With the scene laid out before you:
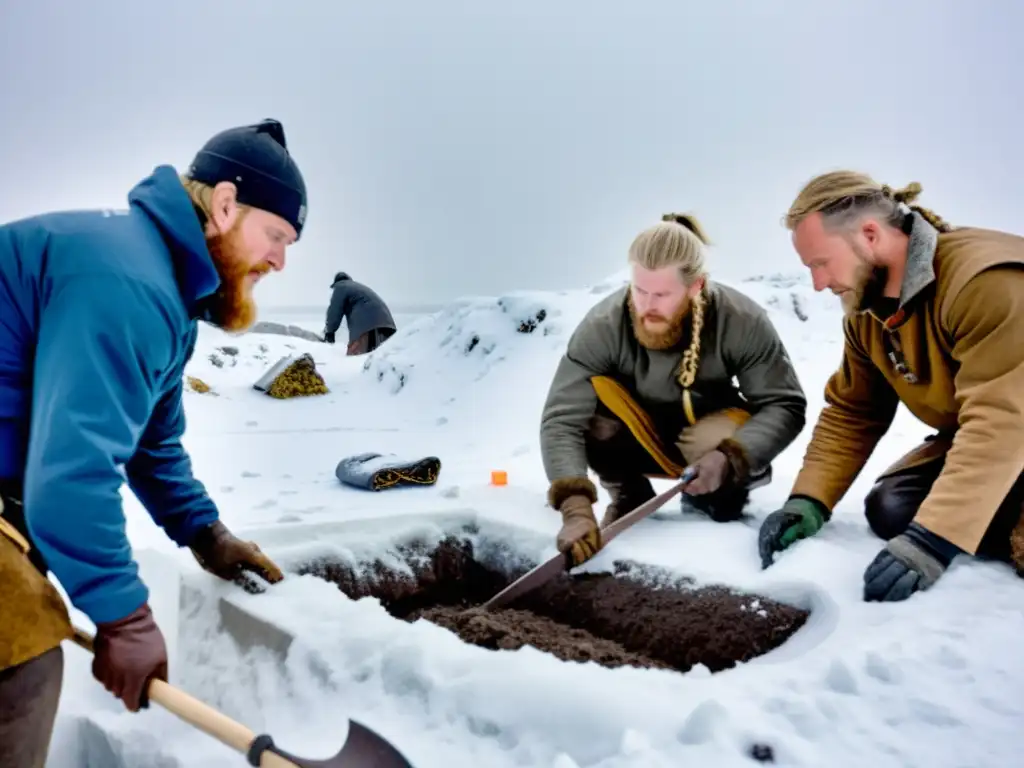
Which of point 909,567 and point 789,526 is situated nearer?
point 909,567

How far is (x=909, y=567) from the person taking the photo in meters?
1.82

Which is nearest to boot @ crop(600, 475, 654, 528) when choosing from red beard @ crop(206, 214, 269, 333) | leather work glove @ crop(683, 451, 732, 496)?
leather work glove @ crop(683, 451, 732, 496)

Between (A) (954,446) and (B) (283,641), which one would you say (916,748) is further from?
(B) (283,641)

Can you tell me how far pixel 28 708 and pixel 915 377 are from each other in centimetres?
220

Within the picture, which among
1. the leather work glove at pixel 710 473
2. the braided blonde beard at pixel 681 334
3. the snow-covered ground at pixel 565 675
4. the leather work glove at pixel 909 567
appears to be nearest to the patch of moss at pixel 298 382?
the snow-covered ground at pixel 565 675

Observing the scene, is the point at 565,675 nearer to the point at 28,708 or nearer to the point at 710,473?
the point at 28,708

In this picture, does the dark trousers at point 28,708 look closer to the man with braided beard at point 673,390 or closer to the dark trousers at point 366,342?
the man with braided beard at point 673,390

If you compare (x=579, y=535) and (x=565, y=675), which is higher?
(x=565, y=675)

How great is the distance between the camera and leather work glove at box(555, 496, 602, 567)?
2340 millimetres

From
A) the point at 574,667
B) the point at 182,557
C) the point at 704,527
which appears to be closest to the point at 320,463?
the point at 182,557

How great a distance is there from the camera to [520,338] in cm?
706

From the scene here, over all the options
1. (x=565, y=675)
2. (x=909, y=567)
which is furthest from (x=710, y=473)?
(x=565, y=675)

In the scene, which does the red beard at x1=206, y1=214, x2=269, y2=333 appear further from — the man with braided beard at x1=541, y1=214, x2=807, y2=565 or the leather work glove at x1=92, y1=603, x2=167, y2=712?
the man with braided beard at x1=541, y1=214, x2=807, y2=565

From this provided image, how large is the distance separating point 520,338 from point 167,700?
5.85 meters
